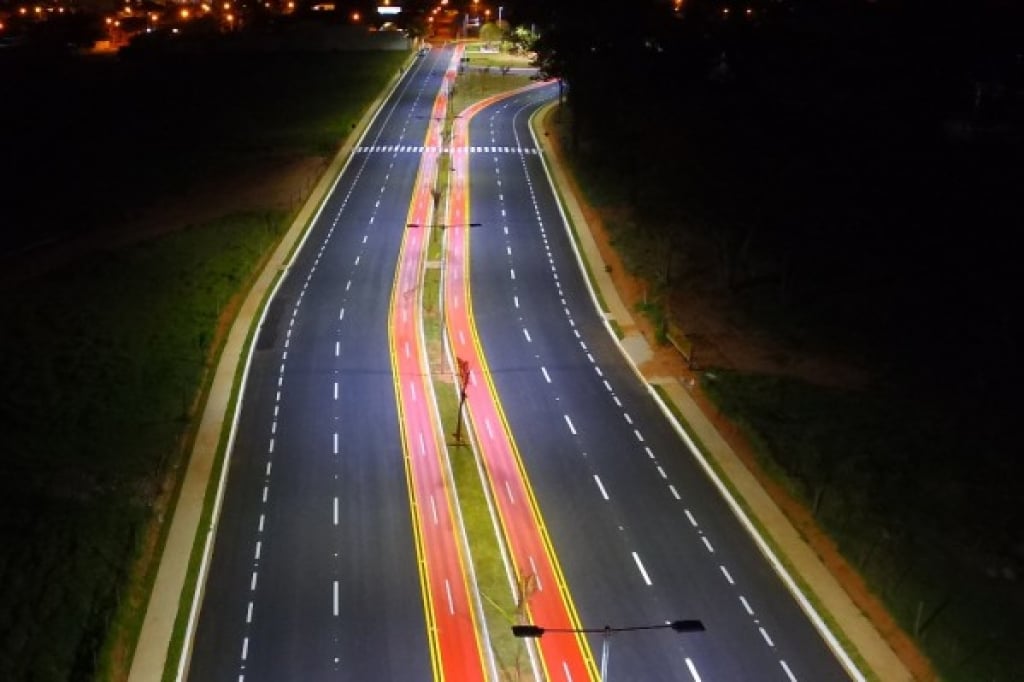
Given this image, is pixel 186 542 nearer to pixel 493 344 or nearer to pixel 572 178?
pixel 493 344

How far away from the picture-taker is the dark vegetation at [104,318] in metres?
36.4

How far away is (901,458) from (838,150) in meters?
39.8

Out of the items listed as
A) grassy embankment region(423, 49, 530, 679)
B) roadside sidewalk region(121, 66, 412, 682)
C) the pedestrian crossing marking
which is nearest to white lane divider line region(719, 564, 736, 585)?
grassy embankment region(423, 49, 530, 679)

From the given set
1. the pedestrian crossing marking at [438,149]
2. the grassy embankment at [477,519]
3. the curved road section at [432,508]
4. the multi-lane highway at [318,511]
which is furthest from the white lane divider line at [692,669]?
the pedestrian crossing marking at [438,149]

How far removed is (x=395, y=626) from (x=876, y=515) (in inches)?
793

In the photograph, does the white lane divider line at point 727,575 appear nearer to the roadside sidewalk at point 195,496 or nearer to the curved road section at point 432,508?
the curved road section at point 432,508

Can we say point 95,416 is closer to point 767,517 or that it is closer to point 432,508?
point 432,508

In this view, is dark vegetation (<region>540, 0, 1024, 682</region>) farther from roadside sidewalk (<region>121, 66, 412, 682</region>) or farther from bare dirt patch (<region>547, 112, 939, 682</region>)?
roadside sidewalk (<region>121, 66, 412, 682</region>)

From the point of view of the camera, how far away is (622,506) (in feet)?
141

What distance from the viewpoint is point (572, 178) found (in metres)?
91.5

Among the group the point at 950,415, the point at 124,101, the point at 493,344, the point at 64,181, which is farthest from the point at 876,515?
the point at 124,101

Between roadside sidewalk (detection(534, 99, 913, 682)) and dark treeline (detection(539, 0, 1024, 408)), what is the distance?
421 inches

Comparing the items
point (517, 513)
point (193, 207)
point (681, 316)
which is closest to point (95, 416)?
point (517, 513)

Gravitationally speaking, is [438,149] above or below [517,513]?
above
